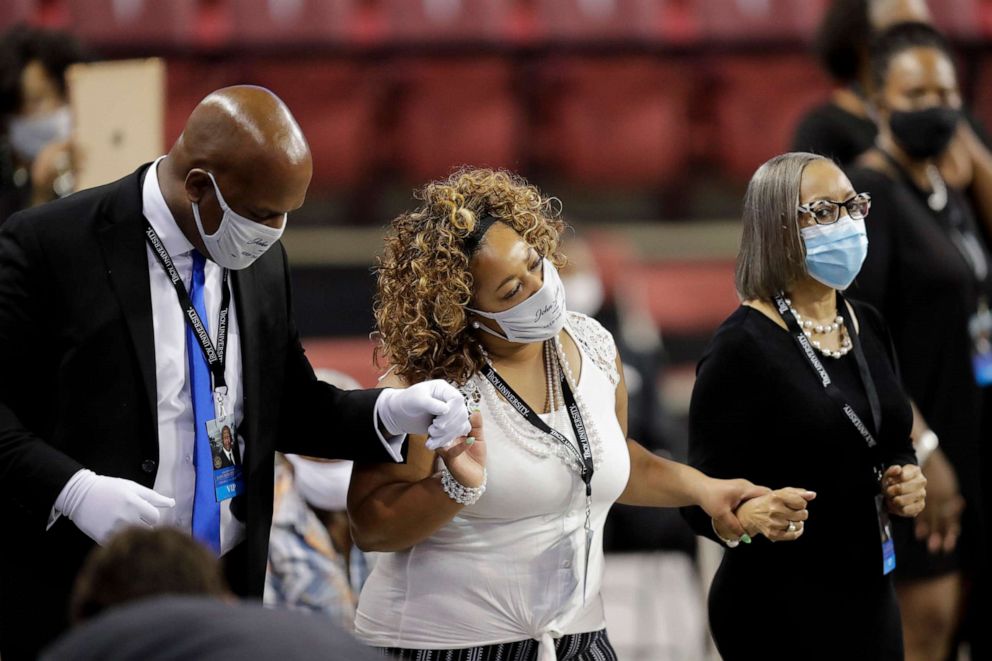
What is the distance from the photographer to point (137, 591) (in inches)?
55.9

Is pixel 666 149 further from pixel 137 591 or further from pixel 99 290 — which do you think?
pixel 137 591

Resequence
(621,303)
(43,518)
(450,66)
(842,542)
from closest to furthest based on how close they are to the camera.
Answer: (43,518) < (842,542) < (621,303) < (450,66)

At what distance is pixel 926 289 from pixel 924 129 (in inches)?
16.5

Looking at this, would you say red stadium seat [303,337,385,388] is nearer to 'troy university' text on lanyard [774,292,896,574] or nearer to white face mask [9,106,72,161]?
white face mask [9,106,72,161]

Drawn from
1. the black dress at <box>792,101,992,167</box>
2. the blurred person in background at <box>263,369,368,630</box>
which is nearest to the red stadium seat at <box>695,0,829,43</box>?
the black dress at <box>792,101,992,167</box>

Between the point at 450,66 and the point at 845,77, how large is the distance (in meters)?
2.40

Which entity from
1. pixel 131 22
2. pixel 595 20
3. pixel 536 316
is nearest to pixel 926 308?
pixel 536 316

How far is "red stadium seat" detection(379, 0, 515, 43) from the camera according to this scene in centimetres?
638

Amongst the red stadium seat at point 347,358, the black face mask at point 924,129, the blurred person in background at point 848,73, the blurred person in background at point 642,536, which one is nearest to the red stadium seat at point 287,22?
the red stadium seat at point 347,358

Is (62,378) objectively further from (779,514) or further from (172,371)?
(779,514)

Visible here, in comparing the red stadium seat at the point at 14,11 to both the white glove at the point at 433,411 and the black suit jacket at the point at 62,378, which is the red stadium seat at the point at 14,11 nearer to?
the black suit jacket at the point at 62,378

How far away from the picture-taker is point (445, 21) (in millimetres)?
6406

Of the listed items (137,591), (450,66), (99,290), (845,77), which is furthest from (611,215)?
(137,591)

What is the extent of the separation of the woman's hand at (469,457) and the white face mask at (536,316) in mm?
185
